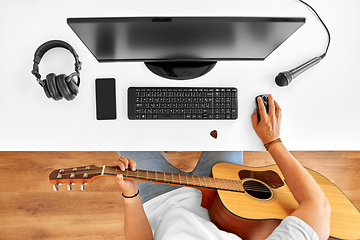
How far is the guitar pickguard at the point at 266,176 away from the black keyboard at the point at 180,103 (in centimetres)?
34

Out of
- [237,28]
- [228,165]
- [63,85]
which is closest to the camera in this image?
[237,28]

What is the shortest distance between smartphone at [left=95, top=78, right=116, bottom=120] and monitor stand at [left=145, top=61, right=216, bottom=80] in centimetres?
17

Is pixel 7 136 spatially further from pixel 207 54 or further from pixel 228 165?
pixel 228 165

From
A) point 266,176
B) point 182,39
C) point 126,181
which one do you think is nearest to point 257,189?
point 266,176

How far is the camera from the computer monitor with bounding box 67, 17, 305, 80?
0.52 meters

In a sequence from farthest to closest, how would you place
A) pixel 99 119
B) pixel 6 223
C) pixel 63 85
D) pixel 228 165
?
pixel 6 223, pixel 228 165, pixel 99 119, pixel 63 85

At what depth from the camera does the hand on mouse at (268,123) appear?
808 millimetres

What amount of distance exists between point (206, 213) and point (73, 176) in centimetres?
56

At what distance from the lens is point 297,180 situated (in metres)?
0.80

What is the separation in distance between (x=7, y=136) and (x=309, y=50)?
4.00ft

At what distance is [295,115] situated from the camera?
86 cm

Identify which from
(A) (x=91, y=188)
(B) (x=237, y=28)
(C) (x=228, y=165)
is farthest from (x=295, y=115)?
(A) (x=91, y=188)

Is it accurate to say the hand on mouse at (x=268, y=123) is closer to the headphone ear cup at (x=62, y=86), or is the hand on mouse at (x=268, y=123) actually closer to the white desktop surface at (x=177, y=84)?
the white desktop surface at (x=177, y=84)

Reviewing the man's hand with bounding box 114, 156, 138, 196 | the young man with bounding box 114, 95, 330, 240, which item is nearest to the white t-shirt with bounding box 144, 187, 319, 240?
the young man with bounding box 114, 95, 330, 240
